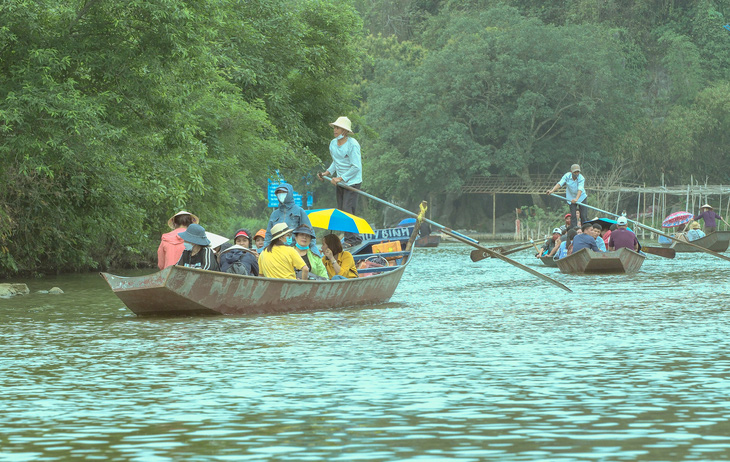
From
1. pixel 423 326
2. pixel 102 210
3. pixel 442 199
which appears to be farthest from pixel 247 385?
pixel 442 199

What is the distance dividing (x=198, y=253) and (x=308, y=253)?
76.2 inches

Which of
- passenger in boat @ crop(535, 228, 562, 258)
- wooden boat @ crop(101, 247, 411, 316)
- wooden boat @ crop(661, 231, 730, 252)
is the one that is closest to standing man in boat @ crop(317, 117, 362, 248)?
wooden boat @ crop(101, 247, 411, 316)

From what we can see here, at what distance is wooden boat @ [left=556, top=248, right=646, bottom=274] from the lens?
23.2m

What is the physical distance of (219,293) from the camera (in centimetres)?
1374

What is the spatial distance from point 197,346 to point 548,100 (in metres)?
49.0

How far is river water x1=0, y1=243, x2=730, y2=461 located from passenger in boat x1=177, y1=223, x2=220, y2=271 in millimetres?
633

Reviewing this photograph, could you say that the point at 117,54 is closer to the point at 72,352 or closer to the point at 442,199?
the point at 72,352

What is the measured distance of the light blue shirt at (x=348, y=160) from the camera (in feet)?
60.8

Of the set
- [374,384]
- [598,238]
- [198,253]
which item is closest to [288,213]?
[198,253]

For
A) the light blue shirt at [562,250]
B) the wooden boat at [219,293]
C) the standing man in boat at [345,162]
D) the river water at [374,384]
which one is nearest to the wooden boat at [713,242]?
the light blue shirt at [562,250]

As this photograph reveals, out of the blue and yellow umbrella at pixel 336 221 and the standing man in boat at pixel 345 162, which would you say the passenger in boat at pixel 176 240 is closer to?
the blue and yellow umbrella at pixel 336 221

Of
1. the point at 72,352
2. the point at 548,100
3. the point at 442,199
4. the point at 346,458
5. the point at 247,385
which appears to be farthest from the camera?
the point at 442,199

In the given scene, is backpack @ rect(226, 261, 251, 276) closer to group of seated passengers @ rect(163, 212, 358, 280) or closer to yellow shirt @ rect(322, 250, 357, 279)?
group of seated passengers @ rect(163, 212, 358, 280)

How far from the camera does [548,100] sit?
192 feet
